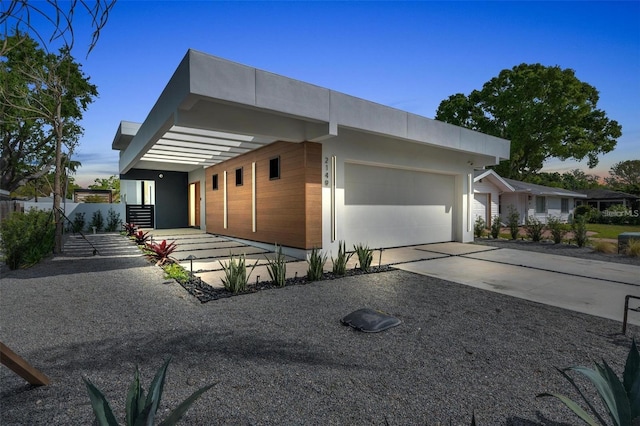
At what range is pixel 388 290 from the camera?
530cm

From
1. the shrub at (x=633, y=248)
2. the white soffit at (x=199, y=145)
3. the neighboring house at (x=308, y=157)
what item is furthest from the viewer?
the shrub at (x=633, y=248)

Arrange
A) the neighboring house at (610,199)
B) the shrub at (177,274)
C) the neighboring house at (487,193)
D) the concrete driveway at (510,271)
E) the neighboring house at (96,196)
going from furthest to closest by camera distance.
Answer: the neighboring house at (610,199)
the neighboring house at (96,196)
the neighboring house at (487,193)
the shrub at (177,274)
the concrete driveway at (510,271)

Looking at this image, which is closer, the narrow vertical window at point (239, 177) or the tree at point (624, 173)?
the narrow vertical window at point (239, 177)

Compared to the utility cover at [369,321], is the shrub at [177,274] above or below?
above

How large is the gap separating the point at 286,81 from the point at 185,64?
6.00ft

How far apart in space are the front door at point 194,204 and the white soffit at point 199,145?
155 inches

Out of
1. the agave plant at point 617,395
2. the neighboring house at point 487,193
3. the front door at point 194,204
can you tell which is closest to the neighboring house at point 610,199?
the neighboring house at point 487,193

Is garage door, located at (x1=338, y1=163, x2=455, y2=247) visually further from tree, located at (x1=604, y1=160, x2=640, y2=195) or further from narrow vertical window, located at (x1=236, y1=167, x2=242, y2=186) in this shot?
tree, located at (x1=604, y1=160, x2=640, y2=195)

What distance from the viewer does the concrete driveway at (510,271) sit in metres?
4.95

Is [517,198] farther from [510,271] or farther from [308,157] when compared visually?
[308,157]

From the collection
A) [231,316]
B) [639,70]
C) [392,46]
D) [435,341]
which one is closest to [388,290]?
[435,341]

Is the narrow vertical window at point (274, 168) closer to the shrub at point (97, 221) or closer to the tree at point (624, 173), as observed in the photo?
the shrub at point (97, 221)

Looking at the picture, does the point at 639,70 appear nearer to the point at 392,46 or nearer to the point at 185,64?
the point at 392,46

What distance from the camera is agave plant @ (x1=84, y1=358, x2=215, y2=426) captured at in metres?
1.37
